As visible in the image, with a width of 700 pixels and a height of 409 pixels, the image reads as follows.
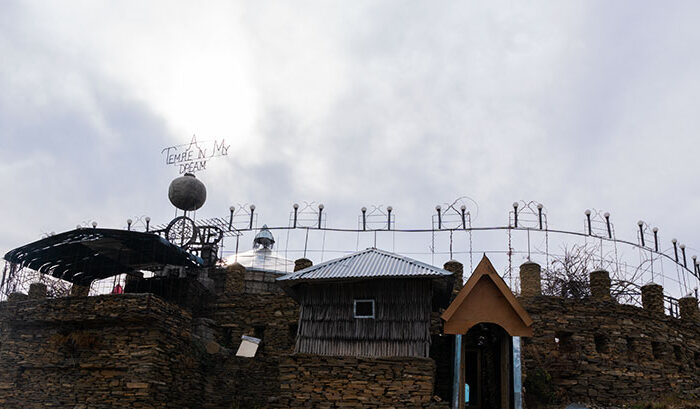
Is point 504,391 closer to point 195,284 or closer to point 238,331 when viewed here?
point 238,331

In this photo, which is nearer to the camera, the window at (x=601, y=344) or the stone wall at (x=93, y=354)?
the stone wall at (x=93, y=354)

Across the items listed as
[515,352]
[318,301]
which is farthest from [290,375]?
[515,352]

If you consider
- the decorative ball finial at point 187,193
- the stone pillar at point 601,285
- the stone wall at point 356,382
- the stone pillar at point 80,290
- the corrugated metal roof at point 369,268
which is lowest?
the stone wall at point 356,382

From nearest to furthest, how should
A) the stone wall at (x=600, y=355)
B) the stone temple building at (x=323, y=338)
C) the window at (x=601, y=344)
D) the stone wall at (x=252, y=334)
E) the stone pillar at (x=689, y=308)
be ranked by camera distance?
the stone temple building at (x=323, y=338) → the stone wall at (x=600, y=355) → the stone wall at (x=252, y=334) → the window at (x=601, y=344) → the stone pillar at (x=689, y=308)

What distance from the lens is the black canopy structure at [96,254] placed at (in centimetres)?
2245

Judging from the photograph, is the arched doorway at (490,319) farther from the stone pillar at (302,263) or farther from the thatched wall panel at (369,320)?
the stone pillar at (302,263)

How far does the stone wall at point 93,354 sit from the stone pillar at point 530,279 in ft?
44.9

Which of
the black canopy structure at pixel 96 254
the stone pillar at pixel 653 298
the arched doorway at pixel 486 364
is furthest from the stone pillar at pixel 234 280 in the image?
the stone pillar at pixel 653 298

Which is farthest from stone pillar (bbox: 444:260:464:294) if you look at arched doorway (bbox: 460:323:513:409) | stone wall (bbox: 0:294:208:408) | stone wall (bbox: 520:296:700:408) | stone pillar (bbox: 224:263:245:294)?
stone wall (bbox: 0:294:208:408)

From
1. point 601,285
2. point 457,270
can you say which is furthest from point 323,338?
point 601,285

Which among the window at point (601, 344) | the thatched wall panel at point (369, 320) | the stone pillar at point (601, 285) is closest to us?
the thatched wall panel at point (369, 320)

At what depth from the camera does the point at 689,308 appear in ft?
86.8

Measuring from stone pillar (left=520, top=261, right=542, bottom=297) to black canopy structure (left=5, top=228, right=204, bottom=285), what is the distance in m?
13.5

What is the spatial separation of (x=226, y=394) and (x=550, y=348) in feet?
40.7
